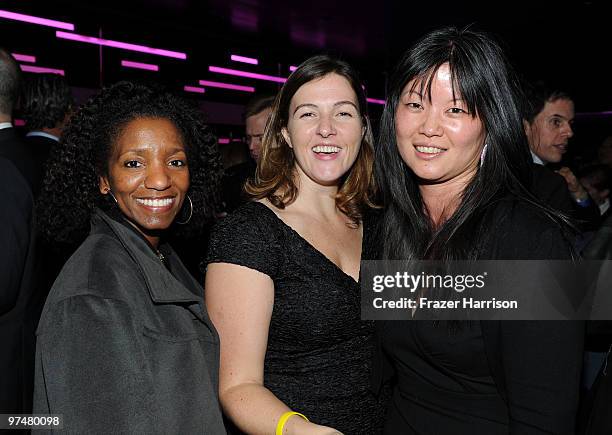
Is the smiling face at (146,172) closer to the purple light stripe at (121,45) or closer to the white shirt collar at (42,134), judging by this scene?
the white shirt collar at (42,134)

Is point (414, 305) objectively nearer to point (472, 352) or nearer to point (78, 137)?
point (472, 352)

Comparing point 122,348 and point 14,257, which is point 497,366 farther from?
point 14,257

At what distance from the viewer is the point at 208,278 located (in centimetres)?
163

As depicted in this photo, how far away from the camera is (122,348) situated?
1.25 m

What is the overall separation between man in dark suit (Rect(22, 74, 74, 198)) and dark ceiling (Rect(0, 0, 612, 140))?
2.38 m

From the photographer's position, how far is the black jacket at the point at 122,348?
121 centimetres

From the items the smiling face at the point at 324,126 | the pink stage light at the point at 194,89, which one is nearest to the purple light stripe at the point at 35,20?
the pink stage light at the point at 194,89

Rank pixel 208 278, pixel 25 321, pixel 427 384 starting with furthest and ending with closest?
pixel 25 321
pixel 208 278
pixel 427 384

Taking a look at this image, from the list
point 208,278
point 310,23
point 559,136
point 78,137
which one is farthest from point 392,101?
point 310,23

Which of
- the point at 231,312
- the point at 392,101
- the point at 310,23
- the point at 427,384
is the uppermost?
the point at 310,23

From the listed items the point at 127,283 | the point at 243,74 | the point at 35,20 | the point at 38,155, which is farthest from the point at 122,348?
the point at 243,74

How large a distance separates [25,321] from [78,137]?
120 centimetres

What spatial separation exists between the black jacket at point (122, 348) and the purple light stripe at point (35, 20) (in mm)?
4451

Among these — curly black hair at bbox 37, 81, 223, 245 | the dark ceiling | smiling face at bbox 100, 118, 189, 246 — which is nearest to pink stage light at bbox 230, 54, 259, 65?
the dark ceiling
